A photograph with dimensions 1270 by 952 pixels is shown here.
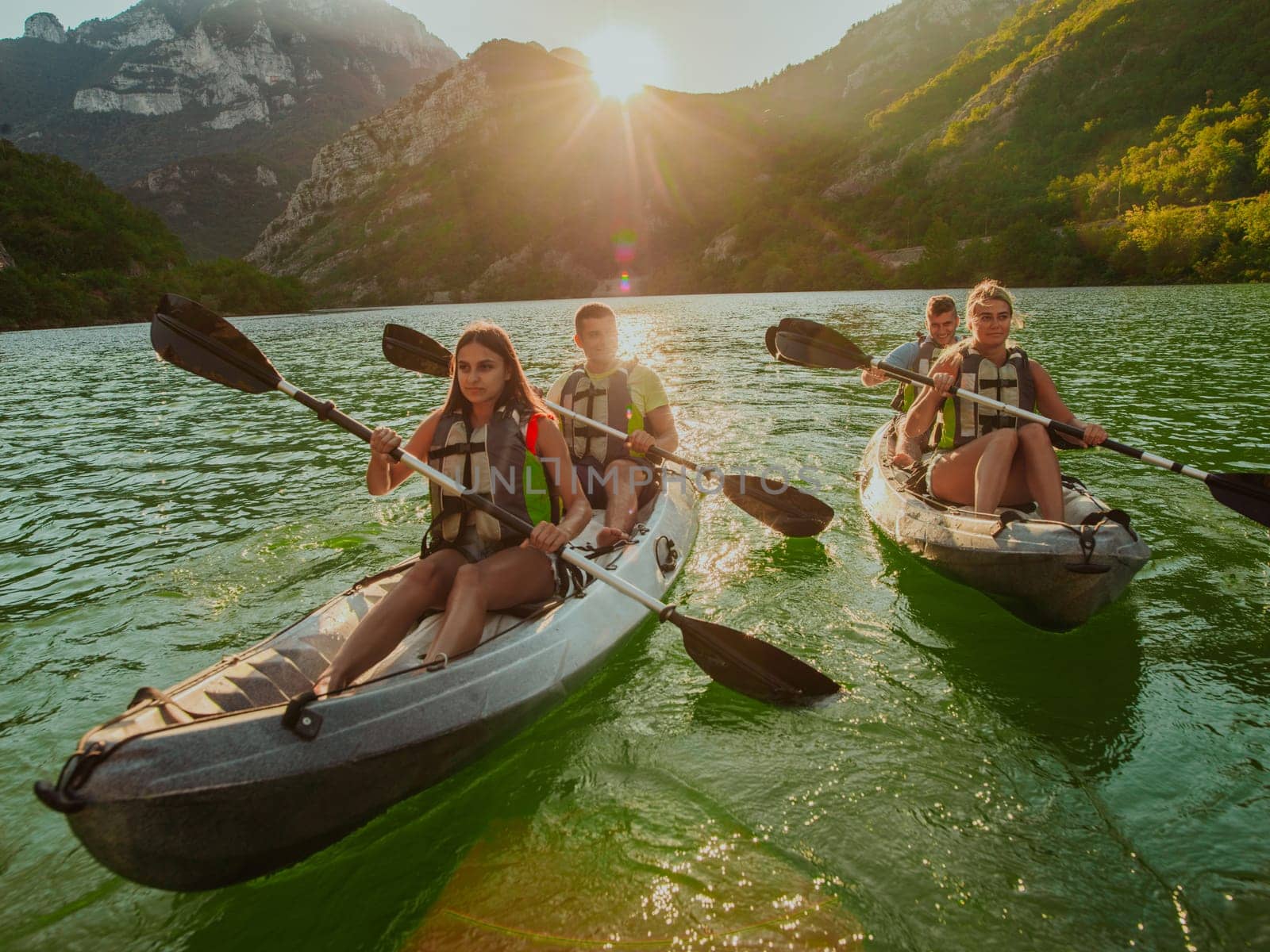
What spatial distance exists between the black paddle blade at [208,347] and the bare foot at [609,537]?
2492mm

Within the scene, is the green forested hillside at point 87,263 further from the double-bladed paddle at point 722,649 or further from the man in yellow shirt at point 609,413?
the double-bladed paddle at point 722,649

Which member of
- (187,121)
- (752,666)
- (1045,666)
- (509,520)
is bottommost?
(1045,666)

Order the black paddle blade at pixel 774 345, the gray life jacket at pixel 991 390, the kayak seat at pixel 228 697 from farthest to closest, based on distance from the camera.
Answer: the black paddle blade at pixel 774 345 → the gray life jacket at pixel 991 390 → the kayak seat at pixel 228 697

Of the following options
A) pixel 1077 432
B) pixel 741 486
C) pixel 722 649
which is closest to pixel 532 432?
pixel 722 649

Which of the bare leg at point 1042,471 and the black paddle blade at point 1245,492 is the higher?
the bare leg at point 1042,471

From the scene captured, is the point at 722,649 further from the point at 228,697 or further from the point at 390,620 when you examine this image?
the point at 228,697

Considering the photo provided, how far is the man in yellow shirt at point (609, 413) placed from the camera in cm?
603

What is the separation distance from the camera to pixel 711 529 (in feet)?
23.4

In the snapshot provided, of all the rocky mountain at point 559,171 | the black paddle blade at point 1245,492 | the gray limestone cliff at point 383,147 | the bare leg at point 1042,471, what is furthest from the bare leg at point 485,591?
the gray limestone cliff at point 383,147

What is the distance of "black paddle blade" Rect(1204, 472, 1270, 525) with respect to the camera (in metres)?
4.68

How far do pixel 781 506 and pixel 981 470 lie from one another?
5.90 ft

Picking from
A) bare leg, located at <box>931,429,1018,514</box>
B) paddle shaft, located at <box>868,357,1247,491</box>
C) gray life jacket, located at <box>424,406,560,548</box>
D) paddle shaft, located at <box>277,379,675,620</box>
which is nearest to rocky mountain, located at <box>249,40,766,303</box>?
paddle shaft, located at <box>868,357,1247,491</box>

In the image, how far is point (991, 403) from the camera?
5.20 metres

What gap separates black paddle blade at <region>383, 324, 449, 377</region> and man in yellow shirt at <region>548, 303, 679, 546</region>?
3.48 feet
